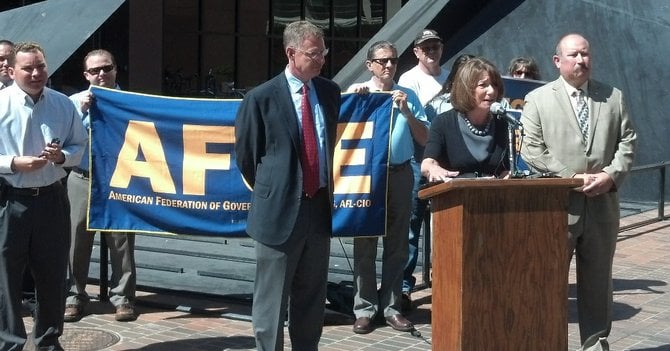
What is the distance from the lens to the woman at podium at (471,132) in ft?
19.2

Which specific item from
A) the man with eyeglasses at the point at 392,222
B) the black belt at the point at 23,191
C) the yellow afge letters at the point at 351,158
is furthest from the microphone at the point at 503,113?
the black belt at the point at 23,191

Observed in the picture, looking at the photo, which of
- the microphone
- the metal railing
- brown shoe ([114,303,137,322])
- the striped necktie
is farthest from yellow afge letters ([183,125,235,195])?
the metal railing

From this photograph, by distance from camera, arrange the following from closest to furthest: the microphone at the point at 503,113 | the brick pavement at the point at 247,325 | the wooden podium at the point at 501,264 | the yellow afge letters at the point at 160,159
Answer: the wooden podium at the point at 501,264 → the microphone at the point at 503,113 → the brick pavement at the point at 247,325 → the yellow afge letters at the point at 160,159

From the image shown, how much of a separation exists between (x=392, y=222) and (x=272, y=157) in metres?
2.24

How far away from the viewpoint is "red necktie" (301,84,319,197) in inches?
227

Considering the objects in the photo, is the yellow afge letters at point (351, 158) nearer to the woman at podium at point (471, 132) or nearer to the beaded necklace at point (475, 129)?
the woman at podium at point (471, 132)

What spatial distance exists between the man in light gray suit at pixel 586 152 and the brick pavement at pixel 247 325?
818 mm

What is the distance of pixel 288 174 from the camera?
5730 mm

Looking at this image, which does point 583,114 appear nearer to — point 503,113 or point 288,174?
point 503,113

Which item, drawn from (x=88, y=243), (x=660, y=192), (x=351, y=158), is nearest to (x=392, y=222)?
(x=351, y=158)

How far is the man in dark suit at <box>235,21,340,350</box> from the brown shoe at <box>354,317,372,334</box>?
5.68 ft

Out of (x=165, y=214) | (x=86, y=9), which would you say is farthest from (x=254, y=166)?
(x=86, y=9)

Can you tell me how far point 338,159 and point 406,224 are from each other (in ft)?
2.38

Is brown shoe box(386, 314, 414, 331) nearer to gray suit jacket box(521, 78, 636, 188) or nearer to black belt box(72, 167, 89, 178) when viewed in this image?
gray suit jacket box(521, 78, 636, 188)
